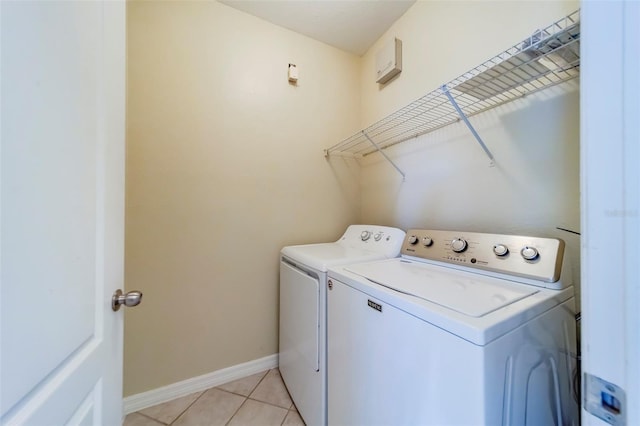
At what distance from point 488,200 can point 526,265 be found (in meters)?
0.47

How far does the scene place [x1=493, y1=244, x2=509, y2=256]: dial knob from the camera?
0.97m

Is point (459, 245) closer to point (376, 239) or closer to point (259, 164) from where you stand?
point (376, 239)

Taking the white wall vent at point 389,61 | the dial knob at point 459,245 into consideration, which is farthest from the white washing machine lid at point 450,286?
the white wall vent at point 389,61

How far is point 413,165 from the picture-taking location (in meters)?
1.70

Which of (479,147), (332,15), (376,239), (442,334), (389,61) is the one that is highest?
(332,15)

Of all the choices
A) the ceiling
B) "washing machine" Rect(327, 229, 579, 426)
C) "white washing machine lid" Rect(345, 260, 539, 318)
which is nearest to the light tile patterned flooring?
"washing machine" Rect(327, 229, 579, 426)

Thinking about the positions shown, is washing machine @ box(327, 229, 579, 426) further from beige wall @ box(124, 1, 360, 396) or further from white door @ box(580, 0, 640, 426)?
beige wall @ box(124, 1, 360, 396)

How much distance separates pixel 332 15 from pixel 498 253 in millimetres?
1893

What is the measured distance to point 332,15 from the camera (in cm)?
176

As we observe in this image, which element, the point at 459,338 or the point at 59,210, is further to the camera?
the point at 459,338

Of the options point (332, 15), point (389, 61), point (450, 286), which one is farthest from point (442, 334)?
point (332, 15)

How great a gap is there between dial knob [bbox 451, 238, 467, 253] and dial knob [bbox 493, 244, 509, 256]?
120mm

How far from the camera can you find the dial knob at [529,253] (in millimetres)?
897

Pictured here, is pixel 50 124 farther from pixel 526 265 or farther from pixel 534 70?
pixel 534 70
